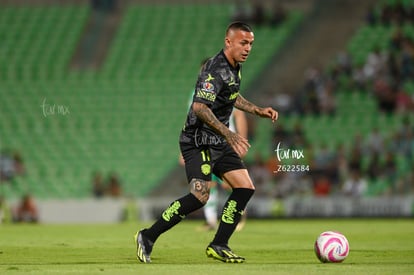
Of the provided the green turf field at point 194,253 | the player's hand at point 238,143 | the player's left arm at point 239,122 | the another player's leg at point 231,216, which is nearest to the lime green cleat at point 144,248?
the green turf field at point 194,253

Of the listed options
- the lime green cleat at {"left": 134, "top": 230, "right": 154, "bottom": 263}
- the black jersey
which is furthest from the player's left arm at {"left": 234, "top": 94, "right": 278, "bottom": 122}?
the lime green cleat at {"left": 134, "top": 230, "right": 154, "bottom": 263}

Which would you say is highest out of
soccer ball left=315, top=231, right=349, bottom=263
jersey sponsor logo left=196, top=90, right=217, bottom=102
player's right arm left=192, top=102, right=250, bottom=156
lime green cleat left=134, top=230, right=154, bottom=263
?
jersey sponsor logo left=196, top=90, right=217, bottom=102

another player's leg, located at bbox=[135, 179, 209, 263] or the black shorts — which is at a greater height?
the black shorts

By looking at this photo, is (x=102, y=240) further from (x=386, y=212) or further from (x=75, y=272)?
(x=386, y=212)

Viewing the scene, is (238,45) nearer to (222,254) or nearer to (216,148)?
(216,148)

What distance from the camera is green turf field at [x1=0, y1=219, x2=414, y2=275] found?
9.95 meters

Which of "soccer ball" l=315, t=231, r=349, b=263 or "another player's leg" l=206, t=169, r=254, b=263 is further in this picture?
"another player's leg" l=206, t=169, r=254, b=263

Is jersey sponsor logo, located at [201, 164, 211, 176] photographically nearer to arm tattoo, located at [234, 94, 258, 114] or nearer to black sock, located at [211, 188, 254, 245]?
black sock, located at [211, 188, 254, 245]

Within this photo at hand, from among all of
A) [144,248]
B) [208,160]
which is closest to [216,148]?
[208,160]

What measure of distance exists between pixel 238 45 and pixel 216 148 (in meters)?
1.11

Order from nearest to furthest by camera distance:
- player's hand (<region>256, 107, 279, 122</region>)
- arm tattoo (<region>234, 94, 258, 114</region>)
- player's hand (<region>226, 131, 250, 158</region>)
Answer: player's hand (<region>226, 131, 250, 158</region>), player's hand (<region>256, 107, 279, 122</region>), arm tattoo (<region>234, 94, 258, 114</region>)

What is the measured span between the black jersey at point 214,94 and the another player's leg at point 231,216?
456mm

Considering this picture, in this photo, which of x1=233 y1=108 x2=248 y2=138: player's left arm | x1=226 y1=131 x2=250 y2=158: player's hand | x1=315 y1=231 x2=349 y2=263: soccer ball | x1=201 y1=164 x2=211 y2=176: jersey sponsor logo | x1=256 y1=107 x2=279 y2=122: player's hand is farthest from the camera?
x1=233 y1=108 x2=248 y2=138: player's left arm

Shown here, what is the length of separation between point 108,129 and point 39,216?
18.6ft
